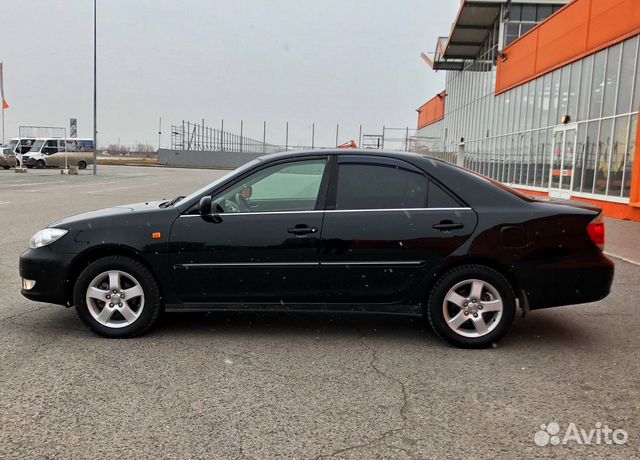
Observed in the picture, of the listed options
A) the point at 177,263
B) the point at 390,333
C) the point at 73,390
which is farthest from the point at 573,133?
the point at 73,390

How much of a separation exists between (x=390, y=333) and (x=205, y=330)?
1627 mm

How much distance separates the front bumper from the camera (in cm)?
430

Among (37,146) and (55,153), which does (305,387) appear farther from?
(37,146)

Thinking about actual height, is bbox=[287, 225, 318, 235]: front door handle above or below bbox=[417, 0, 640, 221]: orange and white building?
below

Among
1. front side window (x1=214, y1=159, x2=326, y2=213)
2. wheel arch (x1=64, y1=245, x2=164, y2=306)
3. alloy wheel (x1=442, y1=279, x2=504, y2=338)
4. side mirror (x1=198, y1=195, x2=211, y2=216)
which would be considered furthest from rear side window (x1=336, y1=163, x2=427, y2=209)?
wheel arch (x1=64, y1=245, x2=164, y2=306)

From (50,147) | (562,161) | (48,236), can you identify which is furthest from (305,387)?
(50,147)

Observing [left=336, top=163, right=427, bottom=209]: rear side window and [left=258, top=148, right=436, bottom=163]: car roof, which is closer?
[left=336, top=163, right=427, bottom=209]: rear side window

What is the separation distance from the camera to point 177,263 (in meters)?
4.26

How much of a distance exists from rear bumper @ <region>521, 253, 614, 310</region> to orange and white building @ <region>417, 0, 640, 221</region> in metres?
10.4

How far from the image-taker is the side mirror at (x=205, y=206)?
4.25m

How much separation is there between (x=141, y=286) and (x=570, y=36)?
18.3 m

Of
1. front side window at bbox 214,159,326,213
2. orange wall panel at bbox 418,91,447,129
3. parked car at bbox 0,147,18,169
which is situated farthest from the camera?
orange wall panel at bbox 418,91,447,129

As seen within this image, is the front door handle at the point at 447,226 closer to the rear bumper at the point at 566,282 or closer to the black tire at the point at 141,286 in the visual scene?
the rear bumper at the point at 566,282

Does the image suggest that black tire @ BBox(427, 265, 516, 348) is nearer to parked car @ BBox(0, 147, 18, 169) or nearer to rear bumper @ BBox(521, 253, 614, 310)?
rear bumper @ BBox(521, 253, 614, 310)
